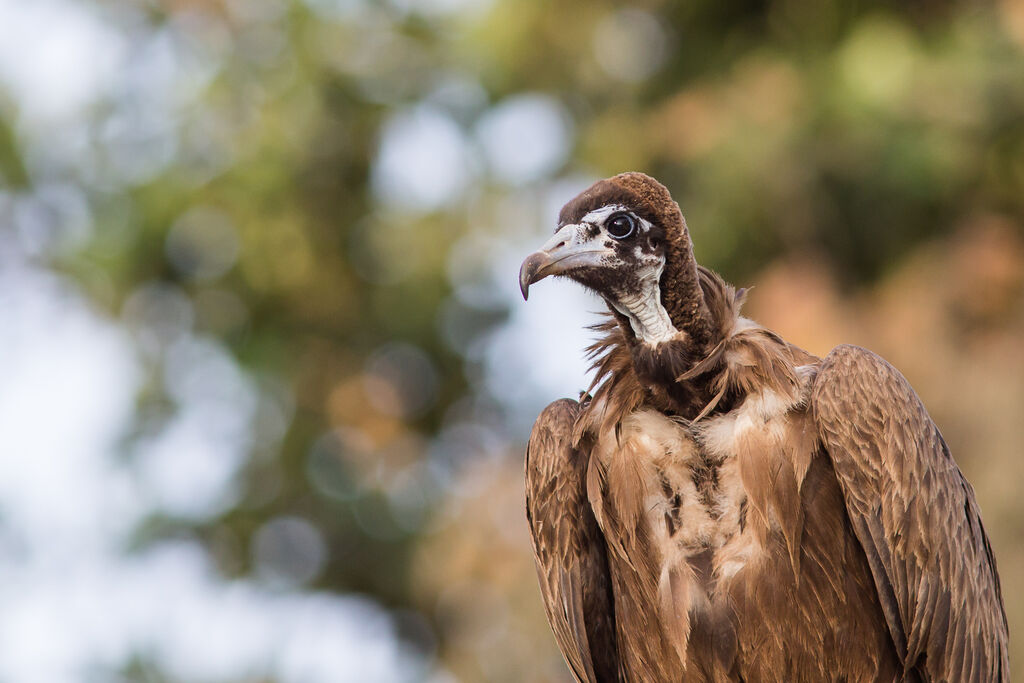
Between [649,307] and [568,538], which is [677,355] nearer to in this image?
[649,307]

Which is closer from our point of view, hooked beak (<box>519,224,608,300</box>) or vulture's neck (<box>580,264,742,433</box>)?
hooked beak (<box>519,224,608,300</box>)

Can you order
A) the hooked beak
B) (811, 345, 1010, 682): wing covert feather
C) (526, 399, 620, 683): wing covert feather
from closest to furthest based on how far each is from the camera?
the hooked beak → (811, 345, 1010, 682): wing covert feather → (526, 399, 620, 683): wing covert feather

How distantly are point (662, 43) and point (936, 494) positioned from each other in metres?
11.9

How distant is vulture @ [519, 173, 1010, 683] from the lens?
4.58m

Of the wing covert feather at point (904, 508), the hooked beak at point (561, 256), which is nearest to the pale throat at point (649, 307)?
the hooked beak at point (561, 256)

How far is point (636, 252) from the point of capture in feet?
14.9

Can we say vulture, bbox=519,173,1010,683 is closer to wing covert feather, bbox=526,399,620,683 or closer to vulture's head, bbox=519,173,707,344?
vulture's head, bbox=519,173,707,344

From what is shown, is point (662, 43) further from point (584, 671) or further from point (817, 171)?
point (584, 671)

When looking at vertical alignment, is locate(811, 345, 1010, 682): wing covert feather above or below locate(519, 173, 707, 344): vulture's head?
below

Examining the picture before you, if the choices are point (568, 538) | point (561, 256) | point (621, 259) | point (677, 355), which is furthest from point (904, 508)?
point (561, 256)

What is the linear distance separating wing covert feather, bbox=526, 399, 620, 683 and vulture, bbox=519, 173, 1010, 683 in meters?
0.19

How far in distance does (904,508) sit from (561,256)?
171cm

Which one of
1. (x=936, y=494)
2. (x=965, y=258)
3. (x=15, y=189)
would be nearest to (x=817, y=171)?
(x=965, y=258)

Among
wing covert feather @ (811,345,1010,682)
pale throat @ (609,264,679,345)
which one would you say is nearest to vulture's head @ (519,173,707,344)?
pale throat @ (609,264,679,345)
